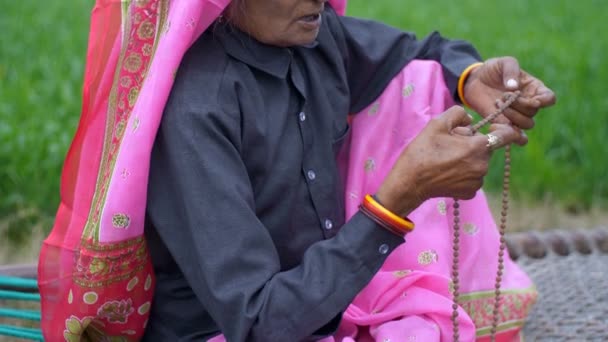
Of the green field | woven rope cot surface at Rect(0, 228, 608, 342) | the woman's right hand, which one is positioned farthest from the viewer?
the green field

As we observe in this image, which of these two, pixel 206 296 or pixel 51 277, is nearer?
pixel 206 296

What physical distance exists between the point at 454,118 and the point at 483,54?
359 centimetres

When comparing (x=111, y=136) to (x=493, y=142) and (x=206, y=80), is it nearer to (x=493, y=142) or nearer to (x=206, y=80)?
(x=206, y=80)

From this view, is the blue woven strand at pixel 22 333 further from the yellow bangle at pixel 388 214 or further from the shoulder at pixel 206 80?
the yellow bangle at pixel 388 214

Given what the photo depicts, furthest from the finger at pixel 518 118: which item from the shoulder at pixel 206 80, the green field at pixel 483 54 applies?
the green field at pixel 483 54

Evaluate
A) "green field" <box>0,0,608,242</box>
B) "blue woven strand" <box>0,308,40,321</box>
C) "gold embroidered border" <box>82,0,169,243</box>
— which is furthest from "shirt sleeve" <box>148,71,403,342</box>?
"green field" <box>0,0,608,242</box>

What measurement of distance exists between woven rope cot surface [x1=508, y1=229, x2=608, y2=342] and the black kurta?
2.53ft

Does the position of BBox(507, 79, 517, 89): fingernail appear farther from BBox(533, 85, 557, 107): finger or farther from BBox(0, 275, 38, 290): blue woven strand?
BBox(0, 275, 38, 290): blue woven strand

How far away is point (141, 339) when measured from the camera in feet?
6.31

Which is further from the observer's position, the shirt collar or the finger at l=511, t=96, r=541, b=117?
the finger at l=511, t=96, r=541, b=117

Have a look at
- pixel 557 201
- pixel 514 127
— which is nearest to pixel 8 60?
pixel 557 201

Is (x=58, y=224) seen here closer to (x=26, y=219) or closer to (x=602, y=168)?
(x=26, y=219)

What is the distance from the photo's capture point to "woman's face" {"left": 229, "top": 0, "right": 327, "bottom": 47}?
1713 mm

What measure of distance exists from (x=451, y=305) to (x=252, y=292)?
46 centimetres
